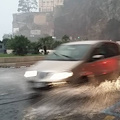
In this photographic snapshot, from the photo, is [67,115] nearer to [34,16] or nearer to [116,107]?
[116,107]

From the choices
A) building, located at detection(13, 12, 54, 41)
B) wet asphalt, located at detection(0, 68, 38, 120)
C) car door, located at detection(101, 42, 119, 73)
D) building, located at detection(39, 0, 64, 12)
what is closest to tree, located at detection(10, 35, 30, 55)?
wet asphalt, located at detection(0, 68, 38, 120)

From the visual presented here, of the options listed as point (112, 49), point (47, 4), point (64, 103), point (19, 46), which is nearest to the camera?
point (64, 103)

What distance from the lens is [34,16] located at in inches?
4262

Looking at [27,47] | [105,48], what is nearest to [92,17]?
[27,47]

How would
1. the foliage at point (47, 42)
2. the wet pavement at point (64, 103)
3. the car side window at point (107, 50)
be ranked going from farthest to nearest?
the foliage at point (47, 42) → the car side window at point (107, 50) → the wet pavement at point (64, 103)

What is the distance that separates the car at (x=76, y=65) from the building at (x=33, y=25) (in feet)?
303

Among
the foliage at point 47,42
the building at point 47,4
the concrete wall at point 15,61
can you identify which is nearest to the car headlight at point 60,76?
the concrete wall at point 15,61

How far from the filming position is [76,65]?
752 cm

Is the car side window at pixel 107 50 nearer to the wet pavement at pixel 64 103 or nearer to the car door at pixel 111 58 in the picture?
the car door at pixel 111 58

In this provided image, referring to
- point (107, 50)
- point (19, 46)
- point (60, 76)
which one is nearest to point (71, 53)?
point (60, 76)

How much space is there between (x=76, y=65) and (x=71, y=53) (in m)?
0.85

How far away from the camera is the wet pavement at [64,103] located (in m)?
5.71

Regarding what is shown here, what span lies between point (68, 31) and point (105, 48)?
7919cm

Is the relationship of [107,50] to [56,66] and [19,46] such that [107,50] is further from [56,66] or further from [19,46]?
[19,46]
